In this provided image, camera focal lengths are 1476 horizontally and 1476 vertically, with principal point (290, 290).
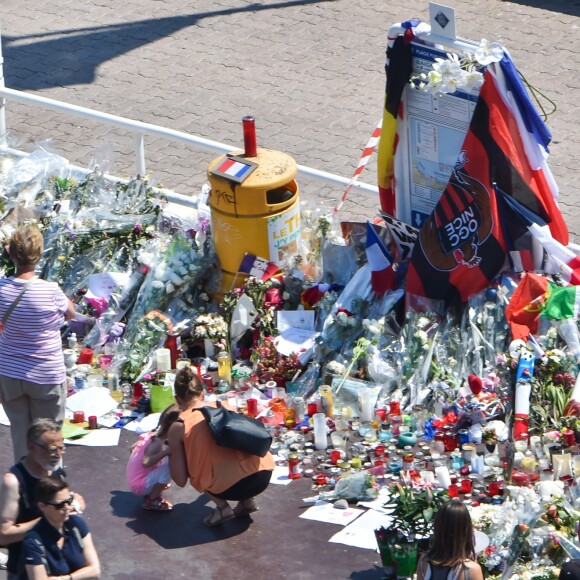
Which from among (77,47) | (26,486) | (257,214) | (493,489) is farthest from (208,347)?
(77,47)

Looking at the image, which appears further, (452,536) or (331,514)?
(331,514)

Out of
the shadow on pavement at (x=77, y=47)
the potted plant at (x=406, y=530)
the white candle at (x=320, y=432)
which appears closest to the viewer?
the potted plant at (x=406, y=530)

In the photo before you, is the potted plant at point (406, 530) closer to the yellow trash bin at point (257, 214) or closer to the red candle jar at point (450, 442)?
the red candle jar at point (450, 442)

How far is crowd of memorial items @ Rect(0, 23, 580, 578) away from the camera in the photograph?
859 cm

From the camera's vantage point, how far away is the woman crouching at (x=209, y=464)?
27.3ft

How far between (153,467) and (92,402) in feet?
4.61

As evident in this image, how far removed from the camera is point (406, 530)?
7723 millimetres

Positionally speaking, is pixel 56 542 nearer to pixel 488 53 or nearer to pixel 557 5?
pixel 488 53

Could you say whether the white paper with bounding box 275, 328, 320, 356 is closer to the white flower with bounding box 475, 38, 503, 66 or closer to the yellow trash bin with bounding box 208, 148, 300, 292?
the yellow trash bin with bounding box 208, 148, 300, 292

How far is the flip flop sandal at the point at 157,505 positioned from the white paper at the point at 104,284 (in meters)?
2.39

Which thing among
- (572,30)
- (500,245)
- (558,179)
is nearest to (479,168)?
(500,245)

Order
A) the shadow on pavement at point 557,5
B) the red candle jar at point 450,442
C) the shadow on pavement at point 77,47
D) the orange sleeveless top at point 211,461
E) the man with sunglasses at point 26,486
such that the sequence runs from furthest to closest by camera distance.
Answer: the shadow on pavement at point 557,5, the shadow on pavement at point 77,47, the red candle jar at point 450,442, the orange sleeveless top at point 211,461, the man with sunglasses at point 26,486

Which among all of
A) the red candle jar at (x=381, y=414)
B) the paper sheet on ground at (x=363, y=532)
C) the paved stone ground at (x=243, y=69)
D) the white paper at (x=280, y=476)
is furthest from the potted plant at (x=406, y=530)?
the paved stone ground at (x=243, y=69)

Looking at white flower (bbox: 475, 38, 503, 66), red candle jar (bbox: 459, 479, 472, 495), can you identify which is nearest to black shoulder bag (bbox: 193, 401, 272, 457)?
red candle jar (bbox: 459, 479, 472, 495)
